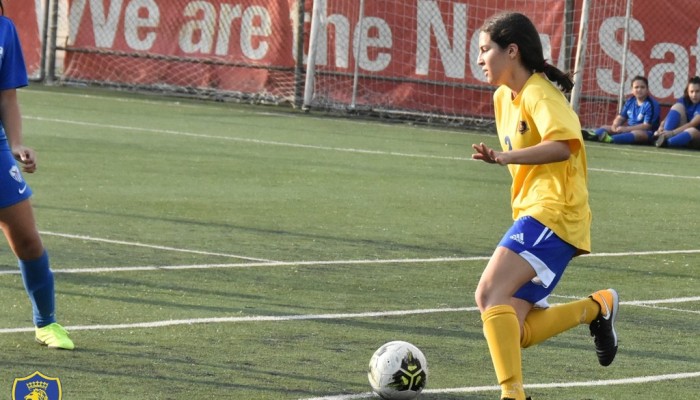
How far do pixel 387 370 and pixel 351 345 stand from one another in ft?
3.80

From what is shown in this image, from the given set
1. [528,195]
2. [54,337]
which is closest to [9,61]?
[54,337]

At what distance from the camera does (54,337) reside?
6988 mm

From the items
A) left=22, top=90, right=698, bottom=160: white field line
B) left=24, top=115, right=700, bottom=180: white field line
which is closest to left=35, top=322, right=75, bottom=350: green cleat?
left=24, top=115, right=700, bottom=180: white field line

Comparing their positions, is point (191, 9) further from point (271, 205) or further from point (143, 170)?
point (271, 205)

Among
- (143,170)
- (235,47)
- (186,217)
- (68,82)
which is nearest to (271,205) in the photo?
(186,217)

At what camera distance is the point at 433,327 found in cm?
806

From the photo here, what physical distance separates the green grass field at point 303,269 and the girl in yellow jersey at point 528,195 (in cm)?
54

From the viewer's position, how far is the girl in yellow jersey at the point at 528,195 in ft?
19.5

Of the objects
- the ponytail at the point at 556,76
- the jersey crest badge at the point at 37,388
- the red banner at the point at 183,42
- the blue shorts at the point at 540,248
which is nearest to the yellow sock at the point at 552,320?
the blue shorts at the point at 540,248

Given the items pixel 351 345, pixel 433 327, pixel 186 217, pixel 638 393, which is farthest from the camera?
pixel 186 217

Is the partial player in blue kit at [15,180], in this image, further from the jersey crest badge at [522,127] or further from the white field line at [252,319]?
the jersey crest badge at [522,127]

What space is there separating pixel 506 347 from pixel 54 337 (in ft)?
7.73

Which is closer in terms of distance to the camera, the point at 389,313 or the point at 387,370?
the point at 387,370

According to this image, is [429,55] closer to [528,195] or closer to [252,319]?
[252,319]
